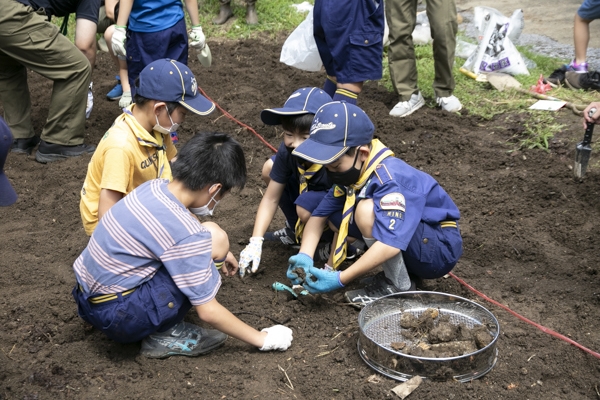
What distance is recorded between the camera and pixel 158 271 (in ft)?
9.23

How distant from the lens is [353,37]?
15.5 feet

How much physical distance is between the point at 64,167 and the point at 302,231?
2.30m

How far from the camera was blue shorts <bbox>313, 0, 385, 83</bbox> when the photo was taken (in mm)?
4723

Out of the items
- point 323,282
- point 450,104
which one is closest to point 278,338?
point 323,282

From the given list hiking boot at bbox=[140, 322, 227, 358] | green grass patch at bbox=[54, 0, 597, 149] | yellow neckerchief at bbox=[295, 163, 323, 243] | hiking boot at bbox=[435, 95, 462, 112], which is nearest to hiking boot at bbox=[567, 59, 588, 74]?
green grass patch at bbox=[54, 0, 597, 149]

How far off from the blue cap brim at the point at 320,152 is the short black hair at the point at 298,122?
430 mm

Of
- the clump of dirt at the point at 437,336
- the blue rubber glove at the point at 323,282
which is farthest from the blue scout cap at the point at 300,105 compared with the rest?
the clump of dirt at the point at 437,336

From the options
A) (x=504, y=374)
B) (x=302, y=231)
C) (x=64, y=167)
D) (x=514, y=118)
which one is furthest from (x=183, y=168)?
(x=514, y=118)

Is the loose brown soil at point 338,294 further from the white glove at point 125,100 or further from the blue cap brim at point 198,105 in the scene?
the blue cap brim at point 198,105

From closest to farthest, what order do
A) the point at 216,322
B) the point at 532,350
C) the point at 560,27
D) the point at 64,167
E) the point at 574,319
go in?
1. the point at 216,322
2. the point at 532,350
3. the point at 574,319
4. the point at 64,167
5. the point at 560,27

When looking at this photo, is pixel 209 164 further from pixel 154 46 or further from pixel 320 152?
pixel 154 46

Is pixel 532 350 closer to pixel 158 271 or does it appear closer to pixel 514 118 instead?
pixel 158 271

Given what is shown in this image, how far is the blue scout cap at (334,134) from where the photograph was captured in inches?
117

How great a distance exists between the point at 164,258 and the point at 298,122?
114cm
